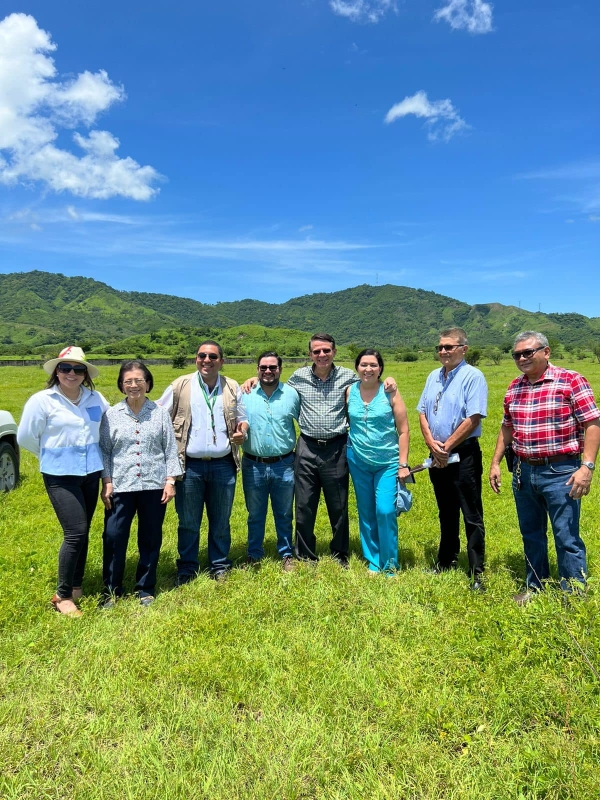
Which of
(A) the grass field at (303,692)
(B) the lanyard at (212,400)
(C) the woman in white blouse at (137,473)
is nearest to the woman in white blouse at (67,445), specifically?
(C) the woman in white blouse at (137,473)

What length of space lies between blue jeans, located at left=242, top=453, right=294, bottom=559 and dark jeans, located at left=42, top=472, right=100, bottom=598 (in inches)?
63.4

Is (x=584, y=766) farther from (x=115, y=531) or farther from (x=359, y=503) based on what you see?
(x=115, y=531)

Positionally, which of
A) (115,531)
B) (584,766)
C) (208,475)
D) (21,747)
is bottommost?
(21,747)

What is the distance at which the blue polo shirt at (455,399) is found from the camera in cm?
482

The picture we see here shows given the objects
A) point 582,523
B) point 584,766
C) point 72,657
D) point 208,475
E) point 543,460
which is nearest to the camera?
point 584,766

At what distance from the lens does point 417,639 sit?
387 cm

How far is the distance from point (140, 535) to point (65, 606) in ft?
2.80

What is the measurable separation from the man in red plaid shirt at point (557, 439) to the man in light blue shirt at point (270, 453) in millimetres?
2254

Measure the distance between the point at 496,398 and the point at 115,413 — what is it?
1983 cm

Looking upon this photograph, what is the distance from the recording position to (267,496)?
5523mm

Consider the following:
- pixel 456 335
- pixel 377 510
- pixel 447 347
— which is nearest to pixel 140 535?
pixel 377 510

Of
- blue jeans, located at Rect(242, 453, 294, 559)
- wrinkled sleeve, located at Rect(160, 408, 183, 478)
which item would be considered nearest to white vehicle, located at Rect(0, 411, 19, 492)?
wrinkled sleeve, located at Rect(160, 408, 183, 478)

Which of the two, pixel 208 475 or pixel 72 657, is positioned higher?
pixel 208 475

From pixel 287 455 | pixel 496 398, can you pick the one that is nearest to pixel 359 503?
pixel 287 455
